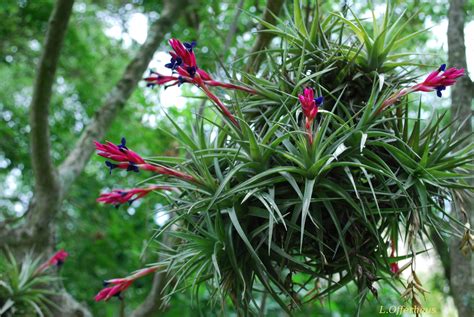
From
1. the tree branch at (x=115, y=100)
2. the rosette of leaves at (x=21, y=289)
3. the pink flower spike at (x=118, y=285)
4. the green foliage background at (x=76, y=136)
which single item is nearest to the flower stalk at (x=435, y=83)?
the pink flower spike at (x=118, y=285)

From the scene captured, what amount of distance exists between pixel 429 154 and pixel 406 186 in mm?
203

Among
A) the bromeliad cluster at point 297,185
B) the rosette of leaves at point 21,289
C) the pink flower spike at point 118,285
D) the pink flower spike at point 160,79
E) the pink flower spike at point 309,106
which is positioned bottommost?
the rosette of leaves at point 21,289

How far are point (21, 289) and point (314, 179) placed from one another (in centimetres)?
198

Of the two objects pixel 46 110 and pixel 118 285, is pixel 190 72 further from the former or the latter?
pixel 46 110

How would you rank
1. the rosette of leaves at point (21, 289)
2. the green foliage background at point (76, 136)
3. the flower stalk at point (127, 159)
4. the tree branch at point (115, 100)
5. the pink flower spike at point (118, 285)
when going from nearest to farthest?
the flower stalk at point (127, 159), the pink flower spike at point (118, 285), the rosette of leaves at point (21, 289), the tree branch at point (115, 100), the green foliage background at point (76, 136)

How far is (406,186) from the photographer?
5.09 ft

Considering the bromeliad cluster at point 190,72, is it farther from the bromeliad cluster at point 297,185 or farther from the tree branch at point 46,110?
the tree branch at point 46,110

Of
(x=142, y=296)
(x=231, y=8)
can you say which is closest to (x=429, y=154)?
(x=231, y=8)

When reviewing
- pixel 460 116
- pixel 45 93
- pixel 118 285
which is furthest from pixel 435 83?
pixel 45 93

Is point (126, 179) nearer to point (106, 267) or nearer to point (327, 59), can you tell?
point (106, 267)

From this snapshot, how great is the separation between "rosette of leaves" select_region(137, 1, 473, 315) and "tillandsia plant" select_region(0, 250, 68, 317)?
135 centimetres

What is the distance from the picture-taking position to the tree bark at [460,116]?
88.3 inches

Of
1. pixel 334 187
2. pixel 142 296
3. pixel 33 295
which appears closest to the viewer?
pixel 334 187

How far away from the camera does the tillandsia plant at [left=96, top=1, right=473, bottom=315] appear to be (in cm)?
152
